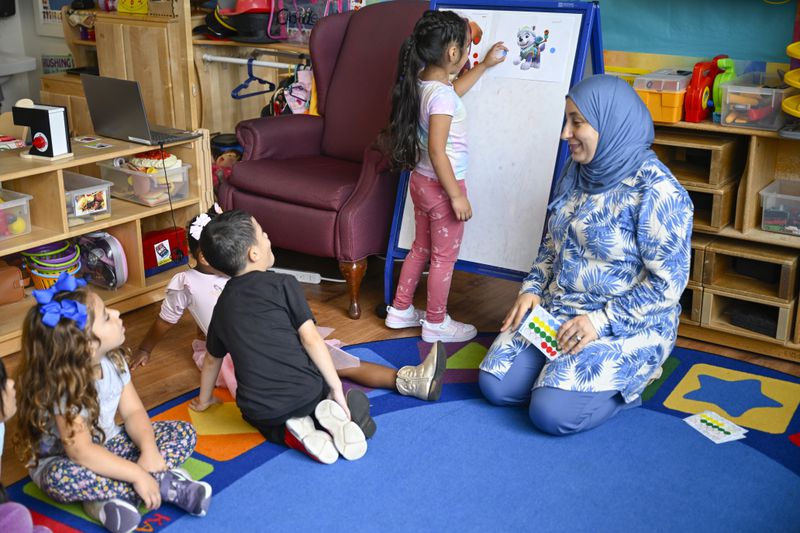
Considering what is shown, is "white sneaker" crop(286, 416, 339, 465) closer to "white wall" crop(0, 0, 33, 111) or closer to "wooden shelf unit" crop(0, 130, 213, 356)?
"wooden shelf unit" crop(0, 130, 213, 356)

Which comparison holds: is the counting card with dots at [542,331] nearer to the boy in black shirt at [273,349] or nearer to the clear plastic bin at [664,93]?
the boy in black shirt at [273,349]

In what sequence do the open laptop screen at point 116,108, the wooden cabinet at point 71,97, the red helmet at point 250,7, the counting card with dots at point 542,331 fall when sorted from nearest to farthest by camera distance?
the counting card with dots at point 542,331, the open laptop screen at point 116,108, the red helmet at point 250,7, the wooden cabinet at point 71,97

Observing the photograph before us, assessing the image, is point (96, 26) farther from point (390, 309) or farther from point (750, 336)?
point (750, 336)

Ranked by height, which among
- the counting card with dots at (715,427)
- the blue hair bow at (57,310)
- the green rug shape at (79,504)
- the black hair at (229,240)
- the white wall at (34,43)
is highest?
the white wall at (34,43)

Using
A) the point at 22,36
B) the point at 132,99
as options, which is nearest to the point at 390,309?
the point at 132,99

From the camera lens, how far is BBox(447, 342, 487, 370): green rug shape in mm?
2916

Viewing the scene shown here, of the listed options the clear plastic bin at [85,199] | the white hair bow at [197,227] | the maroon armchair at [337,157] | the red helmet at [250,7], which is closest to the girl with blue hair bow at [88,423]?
the white hair bow at [197,227]

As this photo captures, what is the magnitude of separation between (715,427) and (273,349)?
4.18 feet

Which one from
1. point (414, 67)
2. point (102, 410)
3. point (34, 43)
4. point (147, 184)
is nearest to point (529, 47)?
point (414, 67)

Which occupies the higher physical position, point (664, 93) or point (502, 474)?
point (664, 93)

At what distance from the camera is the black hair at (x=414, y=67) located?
281 cm

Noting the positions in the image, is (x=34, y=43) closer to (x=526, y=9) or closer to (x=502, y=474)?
(x=526, y=9)

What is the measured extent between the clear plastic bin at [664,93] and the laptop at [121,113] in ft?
5.47

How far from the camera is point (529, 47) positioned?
304 cm
